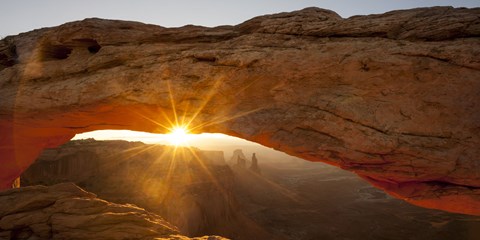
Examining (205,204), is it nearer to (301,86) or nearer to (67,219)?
(67,219)

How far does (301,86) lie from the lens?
27.8 feet

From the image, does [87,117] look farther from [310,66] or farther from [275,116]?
[310,66]

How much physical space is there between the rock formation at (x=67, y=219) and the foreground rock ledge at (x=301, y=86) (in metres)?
3.84

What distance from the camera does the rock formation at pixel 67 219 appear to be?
23.4 ft

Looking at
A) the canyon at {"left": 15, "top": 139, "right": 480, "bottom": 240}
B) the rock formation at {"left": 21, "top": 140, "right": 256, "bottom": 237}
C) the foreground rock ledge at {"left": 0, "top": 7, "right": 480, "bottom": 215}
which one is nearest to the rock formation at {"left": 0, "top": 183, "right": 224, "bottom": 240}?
the foreground rock ledge at {"left": 0, "top": 7, "right": 480, "bottom": 215}

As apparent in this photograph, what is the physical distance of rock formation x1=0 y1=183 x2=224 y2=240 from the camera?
280 inches

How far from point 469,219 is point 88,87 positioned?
56520 mm

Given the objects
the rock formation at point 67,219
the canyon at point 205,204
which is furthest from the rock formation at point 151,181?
the rock formation at point 67,219

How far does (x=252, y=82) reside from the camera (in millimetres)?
8859

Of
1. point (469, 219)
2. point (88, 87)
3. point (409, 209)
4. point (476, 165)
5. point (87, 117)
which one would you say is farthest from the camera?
point (409, 209)

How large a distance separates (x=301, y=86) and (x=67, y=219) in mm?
8650

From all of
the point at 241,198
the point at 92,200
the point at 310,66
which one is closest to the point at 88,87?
the point at 92,200

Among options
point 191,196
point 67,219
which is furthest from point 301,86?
point 191,196

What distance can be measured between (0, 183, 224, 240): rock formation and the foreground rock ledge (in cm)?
384
